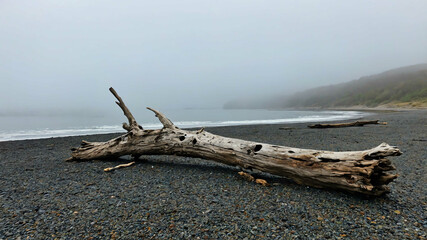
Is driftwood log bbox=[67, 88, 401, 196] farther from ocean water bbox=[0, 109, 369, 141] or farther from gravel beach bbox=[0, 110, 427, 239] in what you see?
ocean water bbox=[0, 109, 369, 141]

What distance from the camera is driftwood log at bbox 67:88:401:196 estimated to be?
115 inches

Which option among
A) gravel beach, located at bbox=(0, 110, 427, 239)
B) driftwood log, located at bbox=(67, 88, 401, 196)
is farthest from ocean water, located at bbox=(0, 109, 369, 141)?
gravel beach, located at bbox=(0, 110, 427, 239)

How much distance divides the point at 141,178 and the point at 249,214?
8.05 ft

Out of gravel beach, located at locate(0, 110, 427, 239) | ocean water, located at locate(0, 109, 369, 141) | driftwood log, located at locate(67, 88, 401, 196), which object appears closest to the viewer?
gravel beach, located at locate(0, 110, 427, 239)

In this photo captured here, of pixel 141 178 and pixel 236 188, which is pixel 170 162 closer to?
pixel 141 178

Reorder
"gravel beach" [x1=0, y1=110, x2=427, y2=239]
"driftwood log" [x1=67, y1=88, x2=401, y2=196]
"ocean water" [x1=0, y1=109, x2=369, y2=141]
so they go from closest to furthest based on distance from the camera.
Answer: "gravel beach" [x1=0, y1=110, x2=427, y2=239] → "driftwood log" [x1=67, y1=88, x2=401, y2=196] → "ocean water" [x1=0, y1=109, x2=369, y2=141]

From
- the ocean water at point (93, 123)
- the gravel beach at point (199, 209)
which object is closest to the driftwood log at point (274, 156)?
the gravel beach at point (199, 209)

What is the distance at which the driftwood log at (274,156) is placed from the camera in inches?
115

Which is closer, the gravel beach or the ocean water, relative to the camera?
the gravel beach

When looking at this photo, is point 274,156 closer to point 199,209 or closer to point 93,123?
point 199,209

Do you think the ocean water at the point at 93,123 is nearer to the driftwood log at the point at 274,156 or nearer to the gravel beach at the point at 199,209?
the driftwood log at the point at 274,156

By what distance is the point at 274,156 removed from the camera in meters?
3.75

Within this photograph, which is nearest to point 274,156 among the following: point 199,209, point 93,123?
point 199,209

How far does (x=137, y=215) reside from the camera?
105 inches
